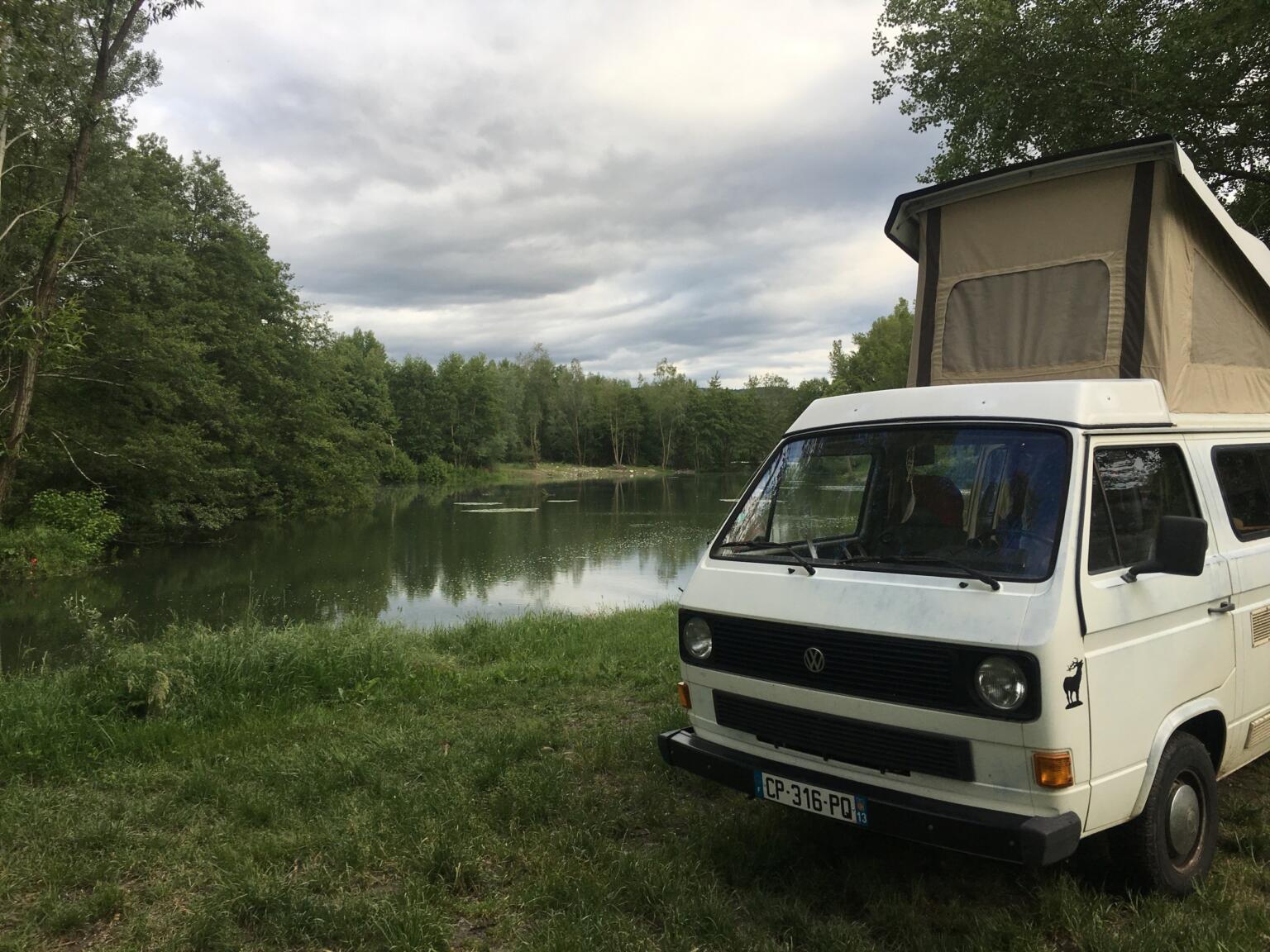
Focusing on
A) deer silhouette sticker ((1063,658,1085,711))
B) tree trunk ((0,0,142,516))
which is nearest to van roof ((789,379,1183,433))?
Result: deer silhouette sticker ((1063,658,1085,711))

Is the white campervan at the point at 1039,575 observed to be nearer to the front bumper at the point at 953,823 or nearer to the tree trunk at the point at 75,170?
the front bumper at the point at 953,823

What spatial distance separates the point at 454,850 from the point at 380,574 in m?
17.8

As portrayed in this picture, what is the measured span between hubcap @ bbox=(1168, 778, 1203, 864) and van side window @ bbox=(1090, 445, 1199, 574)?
97 cm

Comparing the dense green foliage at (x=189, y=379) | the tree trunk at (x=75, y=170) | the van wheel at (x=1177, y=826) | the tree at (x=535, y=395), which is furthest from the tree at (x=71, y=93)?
the tree at (x=535, y=395)

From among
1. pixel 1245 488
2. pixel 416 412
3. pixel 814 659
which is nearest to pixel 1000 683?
pixel 814 659

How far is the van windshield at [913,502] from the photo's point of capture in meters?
3.27

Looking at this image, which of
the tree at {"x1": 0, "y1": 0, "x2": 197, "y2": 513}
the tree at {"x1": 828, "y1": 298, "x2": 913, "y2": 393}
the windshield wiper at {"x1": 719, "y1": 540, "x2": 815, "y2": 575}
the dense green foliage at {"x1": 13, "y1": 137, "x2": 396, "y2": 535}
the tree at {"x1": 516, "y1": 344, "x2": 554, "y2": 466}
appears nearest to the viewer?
the windshield wiper at {"x1": 719, "y1": 540, "x2": 815, "y2": 575}

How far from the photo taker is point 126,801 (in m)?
4.48

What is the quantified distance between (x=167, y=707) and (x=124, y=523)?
2227 cm

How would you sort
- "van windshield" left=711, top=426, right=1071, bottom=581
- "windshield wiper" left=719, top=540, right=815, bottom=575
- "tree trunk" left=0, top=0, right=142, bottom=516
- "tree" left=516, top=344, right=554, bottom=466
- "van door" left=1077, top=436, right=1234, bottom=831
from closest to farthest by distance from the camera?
"van door" left=1077, top=436, right=1234, bottom=831 → "van windshield" left=711, top=426, right=1071, bottom=581 → "windshield wiper" left=719, top=540, right=815, bottom=575 → "tree trunk" left=0, top=0, right=142, bottom=516 → "tree" left=516, top=344, right=554, bottom=466

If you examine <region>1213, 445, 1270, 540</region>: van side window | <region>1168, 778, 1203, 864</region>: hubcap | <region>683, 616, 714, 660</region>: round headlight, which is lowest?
<region>1168, 778, 1203, 864</region>: hubcap

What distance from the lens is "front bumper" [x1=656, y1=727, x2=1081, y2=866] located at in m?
2.74

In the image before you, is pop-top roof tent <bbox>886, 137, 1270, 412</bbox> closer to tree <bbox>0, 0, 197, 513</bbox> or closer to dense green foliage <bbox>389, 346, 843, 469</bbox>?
tree <bbox>0, 0, 197, 513</bbox>

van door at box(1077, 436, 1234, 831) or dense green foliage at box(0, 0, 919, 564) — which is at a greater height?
dense green foliage at box(0, 0, 919, 564)
